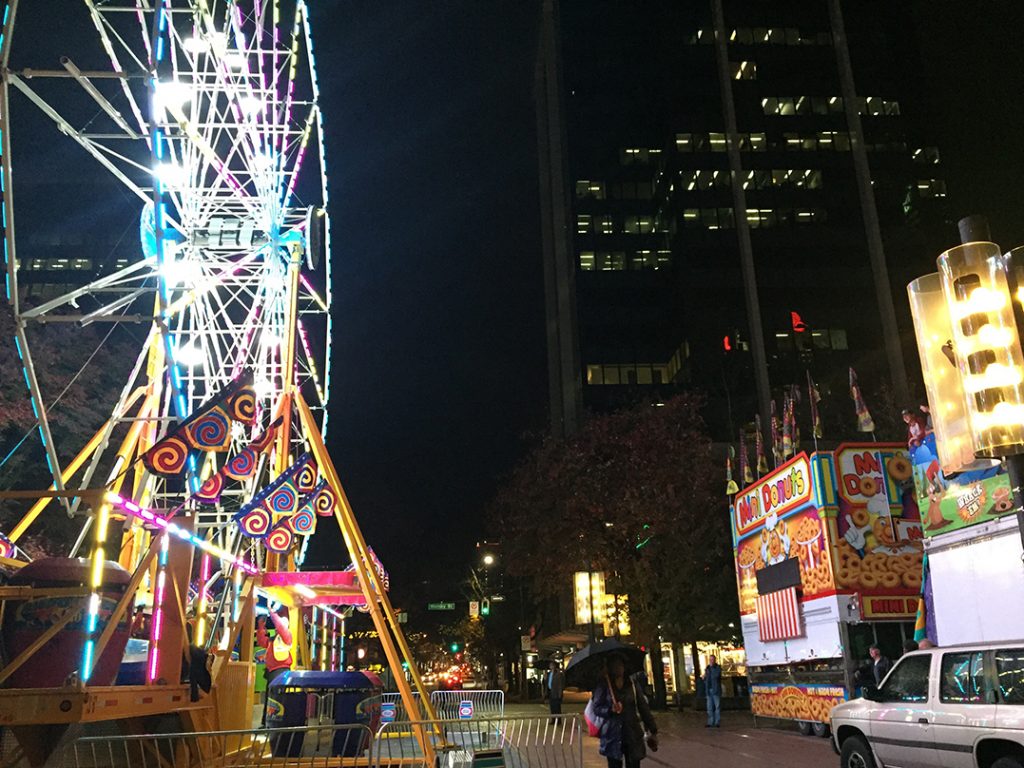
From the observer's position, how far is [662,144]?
62.1 meters

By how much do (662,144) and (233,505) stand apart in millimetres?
48687

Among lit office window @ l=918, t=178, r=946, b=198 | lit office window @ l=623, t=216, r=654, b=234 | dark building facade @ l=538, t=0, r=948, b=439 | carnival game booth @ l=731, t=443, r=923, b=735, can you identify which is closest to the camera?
carnival game booth @ l=731, t=443, r=923, b=735

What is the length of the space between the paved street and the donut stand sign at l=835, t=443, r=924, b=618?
2.90m

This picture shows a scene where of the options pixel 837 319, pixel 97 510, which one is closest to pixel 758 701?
pixel 97 510

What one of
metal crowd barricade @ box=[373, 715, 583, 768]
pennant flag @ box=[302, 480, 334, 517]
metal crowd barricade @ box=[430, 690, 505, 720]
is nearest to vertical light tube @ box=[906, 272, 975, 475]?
metal crowd barricade @ box=[373, 715, 583, 768]

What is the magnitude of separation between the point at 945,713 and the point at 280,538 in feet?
36.2

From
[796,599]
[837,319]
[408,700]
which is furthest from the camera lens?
[837,319]

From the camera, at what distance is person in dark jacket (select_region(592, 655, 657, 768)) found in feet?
27.1

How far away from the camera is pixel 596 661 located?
882cm

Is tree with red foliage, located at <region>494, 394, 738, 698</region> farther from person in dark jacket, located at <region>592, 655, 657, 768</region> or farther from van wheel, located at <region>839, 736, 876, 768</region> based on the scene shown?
person in dark jacket, located at <region>592, 655, 657, 768</region>

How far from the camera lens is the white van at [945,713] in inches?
294

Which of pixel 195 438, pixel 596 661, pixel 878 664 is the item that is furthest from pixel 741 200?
pixel 596 661

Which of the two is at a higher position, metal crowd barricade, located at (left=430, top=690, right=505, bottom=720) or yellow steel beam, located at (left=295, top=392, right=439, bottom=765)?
yellow steel beam, located at (left=295, top=392, right=439, bottom=765)

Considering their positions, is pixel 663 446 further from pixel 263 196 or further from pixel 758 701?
pixel 263 196
